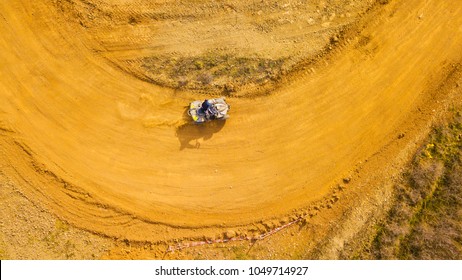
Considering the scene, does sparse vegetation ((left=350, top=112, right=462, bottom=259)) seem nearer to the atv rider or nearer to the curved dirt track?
the curved dirt track

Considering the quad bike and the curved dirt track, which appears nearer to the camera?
the quad bike

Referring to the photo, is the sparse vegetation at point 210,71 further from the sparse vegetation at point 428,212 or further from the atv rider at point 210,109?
the sparse vegetation at point 428,212

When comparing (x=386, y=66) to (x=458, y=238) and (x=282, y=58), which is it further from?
(x=458, y=238)

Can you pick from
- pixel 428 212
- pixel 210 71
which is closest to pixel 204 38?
pixel 210 71

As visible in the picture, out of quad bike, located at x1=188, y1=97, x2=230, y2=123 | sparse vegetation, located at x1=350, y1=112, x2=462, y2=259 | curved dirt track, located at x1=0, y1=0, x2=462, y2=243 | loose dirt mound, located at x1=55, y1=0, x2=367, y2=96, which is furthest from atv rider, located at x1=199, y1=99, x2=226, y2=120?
sparse vegetation, located at x1=350, y1=112, x2=462, y2=259

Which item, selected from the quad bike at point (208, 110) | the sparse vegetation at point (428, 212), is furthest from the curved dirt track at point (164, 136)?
the sparse vegetation at point (428, 212)

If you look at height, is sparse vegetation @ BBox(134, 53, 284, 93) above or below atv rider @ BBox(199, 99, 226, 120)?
above
